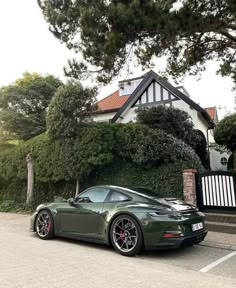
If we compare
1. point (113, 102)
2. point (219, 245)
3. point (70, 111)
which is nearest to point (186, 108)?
point (113, 102)

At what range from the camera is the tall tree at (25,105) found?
1642cm

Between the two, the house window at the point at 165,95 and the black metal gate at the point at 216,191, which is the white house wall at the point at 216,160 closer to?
the house window at the point at 165,95

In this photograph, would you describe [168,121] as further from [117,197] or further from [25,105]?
[25,105]

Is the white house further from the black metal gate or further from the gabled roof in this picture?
the black metal gate

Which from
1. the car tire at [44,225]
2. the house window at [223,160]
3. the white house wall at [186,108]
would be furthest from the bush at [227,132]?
the car tire at [44,225]

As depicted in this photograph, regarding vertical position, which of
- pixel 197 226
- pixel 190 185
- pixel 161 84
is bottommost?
pixel 197 226

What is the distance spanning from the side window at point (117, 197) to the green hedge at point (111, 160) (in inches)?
148

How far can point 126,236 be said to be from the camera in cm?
572

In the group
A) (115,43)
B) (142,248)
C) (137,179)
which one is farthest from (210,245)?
(115,43)

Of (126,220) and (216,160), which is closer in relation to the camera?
(126,220)

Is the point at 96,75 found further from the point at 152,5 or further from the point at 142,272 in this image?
the point at 142,272

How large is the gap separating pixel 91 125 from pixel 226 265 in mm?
7377

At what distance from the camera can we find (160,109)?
13156mm

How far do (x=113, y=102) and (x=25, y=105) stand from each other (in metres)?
6.60
